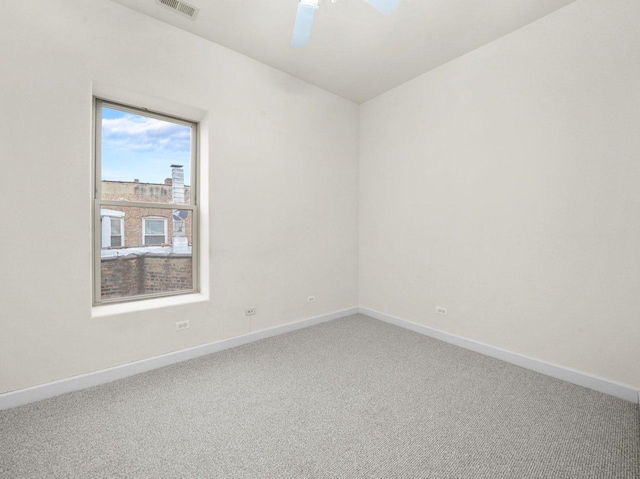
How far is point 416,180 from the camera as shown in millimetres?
3459

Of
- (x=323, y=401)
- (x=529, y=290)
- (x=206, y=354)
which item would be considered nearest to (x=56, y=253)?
(x=206, y=354)

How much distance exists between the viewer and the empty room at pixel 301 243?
1.73 meters

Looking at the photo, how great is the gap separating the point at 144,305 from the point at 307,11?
103 inches

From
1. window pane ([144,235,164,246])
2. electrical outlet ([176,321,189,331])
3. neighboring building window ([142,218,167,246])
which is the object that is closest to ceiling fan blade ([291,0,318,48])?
neighboring building window ([142,218,167,246])

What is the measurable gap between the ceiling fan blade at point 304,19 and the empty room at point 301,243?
0.10ft

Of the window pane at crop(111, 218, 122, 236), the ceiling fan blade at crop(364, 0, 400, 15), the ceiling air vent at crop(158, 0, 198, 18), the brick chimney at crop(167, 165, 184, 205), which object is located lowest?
the window pane at crop(111, 218, 122, 236)

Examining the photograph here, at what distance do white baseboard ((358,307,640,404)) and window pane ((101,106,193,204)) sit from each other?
3.07 meters

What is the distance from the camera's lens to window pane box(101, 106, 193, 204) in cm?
259

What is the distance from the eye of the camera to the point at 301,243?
358cm

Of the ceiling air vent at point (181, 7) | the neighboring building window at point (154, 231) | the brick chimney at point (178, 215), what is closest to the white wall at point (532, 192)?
the ceiling air vent at point (181, 7)

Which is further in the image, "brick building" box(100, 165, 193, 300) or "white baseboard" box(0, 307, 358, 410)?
"brick building" box(100, 165, 193, 300)

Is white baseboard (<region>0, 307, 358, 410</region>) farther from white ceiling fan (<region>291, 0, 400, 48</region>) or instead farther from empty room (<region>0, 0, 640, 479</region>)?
white ceiling fan (<region>291, 0, 400, 48</region>)

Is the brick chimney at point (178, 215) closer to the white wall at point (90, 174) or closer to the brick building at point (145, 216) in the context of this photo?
the brick building at point (145, 216)

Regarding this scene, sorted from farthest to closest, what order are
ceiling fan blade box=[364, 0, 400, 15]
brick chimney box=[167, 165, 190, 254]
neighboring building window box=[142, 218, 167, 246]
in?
1. brick chimney box=[167, 165, 190, 254]
2. neighboring building window box=[142, 218, 167, 246]
3. ceiling fan blade box=[364, 0, 400, 15]
